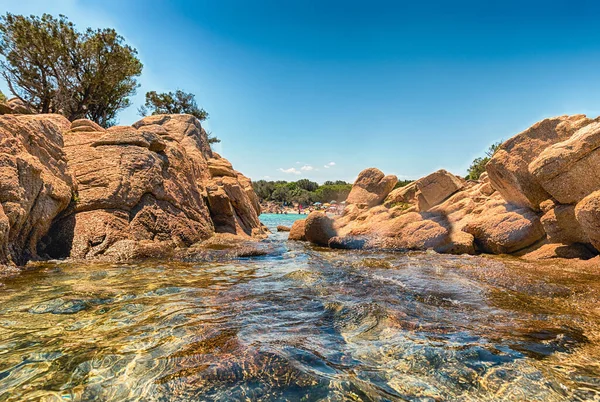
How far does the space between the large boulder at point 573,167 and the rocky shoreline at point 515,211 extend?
22mm

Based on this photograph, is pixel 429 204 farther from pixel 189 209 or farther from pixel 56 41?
pixel 56 41

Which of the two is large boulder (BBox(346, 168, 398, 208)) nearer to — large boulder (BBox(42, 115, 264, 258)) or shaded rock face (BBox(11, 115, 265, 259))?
large boulder (BBox(42, 115, 264, 258))

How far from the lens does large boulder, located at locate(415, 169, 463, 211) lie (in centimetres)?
1939

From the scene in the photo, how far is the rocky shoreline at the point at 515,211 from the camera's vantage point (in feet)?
32.4

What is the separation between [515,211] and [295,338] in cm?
1240

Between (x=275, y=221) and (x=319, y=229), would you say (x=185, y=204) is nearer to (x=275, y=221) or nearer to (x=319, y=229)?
(x=319, y=229)

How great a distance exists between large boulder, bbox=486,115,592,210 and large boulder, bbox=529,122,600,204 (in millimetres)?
1325

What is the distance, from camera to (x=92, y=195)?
10.9m

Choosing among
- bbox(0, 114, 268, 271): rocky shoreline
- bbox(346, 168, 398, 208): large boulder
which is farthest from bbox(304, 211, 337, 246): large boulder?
bbox(346, 168, 398, 208): large boulder


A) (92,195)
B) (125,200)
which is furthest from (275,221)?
(92,195)

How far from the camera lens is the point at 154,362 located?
11.0ft

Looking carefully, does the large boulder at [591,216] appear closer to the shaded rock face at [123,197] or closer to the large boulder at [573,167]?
the large boulder at [573,167]

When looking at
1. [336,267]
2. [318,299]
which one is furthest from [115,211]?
Result: [318,299]

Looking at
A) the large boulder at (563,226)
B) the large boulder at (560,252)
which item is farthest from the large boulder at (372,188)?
the large boulder at (563,226)
